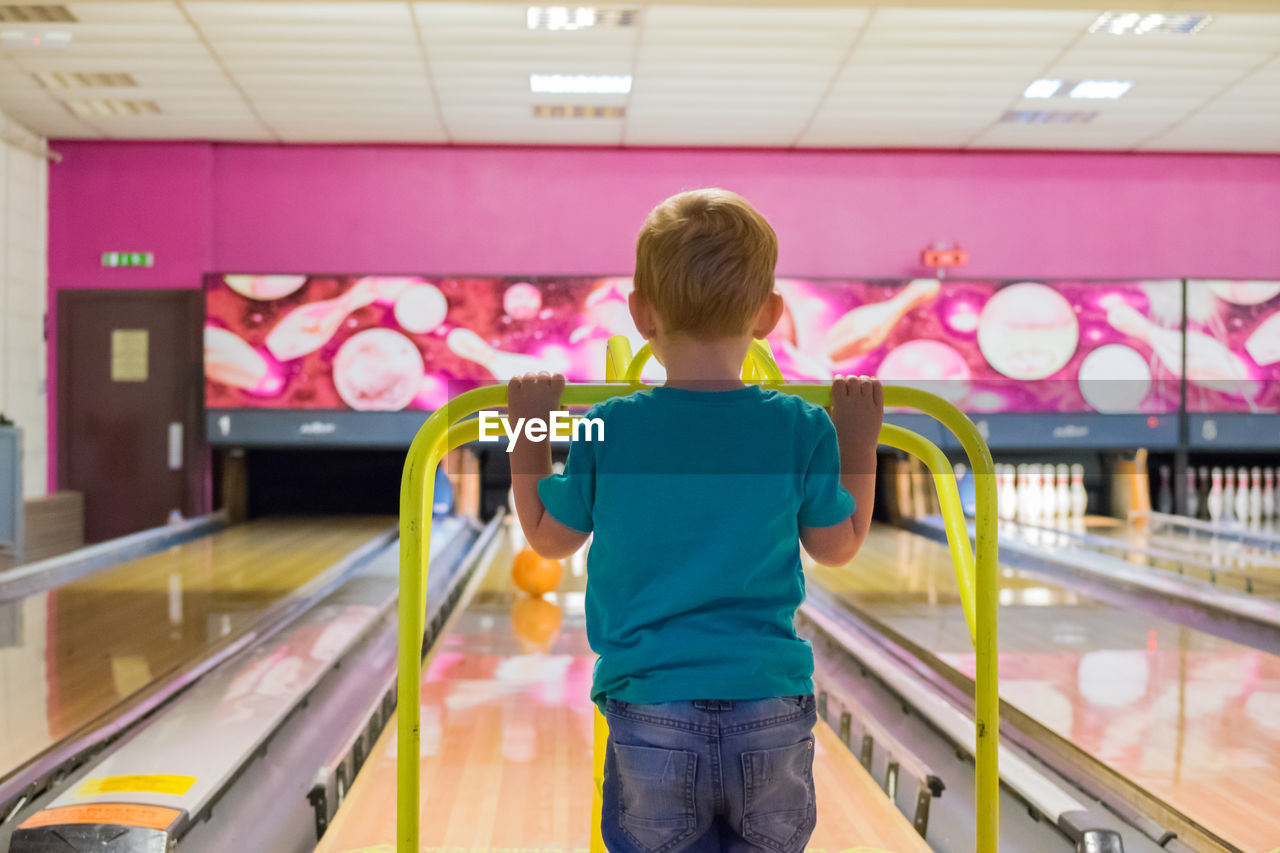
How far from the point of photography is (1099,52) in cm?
528

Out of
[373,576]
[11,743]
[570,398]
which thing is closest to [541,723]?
[11,743]

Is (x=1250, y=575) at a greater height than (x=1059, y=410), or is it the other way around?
(x=1059, y=410)

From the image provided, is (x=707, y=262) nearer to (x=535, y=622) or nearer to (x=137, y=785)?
(x=137, y=785)

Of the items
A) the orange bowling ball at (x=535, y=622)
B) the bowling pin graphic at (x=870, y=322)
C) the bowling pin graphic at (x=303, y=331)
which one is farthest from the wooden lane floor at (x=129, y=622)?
the bowling pin graphic at (x=870, y=322)

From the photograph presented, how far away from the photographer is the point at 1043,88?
19.1 feet

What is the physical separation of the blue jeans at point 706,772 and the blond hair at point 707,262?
0.35 m

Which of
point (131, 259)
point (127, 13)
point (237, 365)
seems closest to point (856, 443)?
point (127, 13)

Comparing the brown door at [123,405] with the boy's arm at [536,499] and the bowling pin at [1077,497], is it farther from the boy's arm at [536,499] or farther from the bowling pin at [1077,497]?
the boy's arm at [536,499]

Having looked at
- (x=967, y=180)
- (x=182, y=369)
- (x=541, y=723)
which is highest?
→ (x=967, y=180)

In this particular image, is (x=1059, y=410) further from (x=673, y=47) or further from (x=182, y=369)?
(x=182, y=369)

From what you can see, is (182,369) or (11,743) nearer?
(11,743)

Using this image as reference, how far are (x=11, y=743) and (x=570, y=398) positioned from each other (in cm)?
210

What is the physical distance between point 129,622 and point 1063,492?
5470mm

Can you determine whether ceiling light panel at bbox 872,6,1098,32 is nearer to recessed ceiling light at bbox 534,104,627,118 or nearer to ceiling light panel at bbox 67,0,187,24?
recessed ceiling light at bbox 534,104,627,118
